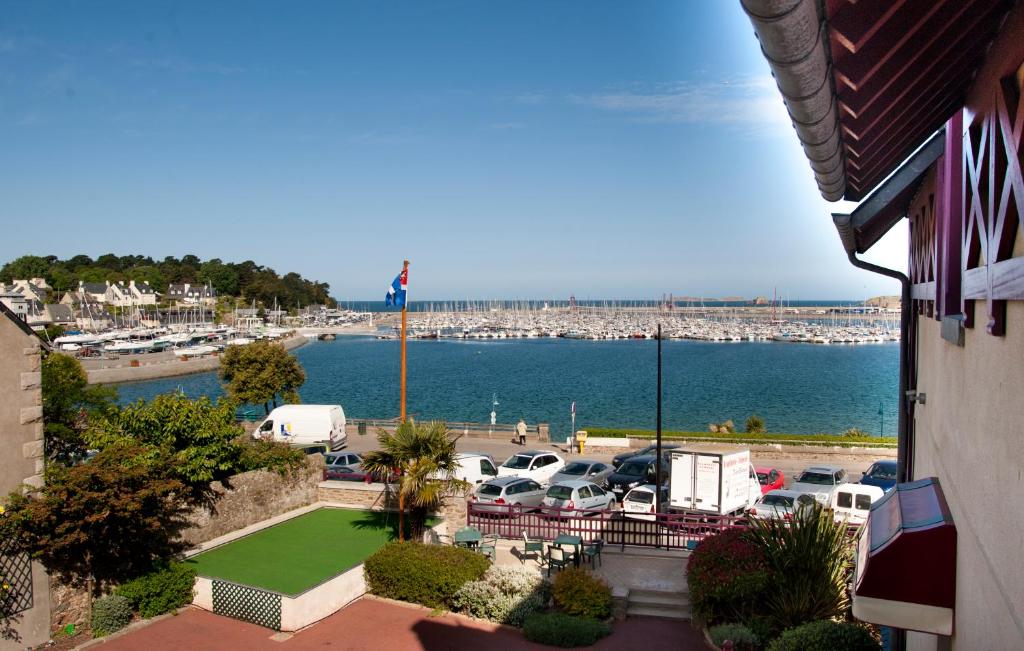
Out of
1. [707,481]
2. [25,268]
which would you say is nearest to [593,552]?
[707,481]

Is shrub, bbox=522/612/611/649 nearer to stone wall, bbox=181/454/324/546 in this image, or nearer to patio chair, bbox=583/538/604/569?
patio chair, bbox=583/538/604/569

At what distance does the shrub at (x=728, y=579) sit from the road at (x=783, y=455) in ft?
53.8

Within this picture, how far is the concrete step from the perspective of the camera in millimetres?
15327

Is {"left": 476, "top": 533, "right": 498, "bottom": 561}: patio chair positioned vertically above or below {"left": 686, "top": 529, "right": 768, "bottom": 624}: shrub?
below

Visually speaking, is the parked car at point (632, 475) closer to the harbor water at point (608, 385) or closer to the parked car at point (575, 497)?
the parked car at point (575, 497)

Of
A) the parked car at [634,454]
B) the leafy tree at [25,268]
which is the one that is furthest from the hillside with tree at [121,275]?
the parked car at [634,454]

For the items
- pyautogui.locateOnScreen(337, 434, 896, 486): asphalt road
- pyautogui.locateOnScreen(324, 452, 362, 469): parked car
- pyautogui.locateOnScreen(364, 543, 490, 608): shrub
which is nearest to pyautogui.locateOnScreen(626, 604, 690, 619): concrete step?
pyautogui.locateOnScreen(364, 543, 490, 608): shrub

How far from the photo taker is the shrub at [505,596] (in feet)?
49.9

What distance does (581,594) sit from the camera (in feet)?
49.3

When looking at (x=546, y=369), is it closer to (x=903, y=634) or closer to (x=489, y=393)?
(x=489, y=393)

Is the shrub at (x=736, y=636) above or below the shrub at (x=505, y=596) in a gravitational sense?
above

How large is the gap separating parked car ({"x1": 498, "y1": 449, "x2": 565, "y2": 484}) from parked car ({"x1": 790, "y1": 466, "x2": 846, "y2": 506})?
795 centimetres

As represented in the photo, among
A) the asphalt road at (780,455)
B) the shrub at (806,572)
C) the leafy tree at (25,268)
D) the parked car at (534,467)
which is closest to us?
the shrub at (806,572)

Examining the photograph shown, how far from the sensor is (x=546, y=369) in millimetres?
111812
